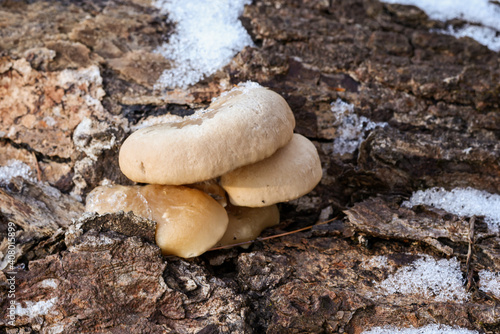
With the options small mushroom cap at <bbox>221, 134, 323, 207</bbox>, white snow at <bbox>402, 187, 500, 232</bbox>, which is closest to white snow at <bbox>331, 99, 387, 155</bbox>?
white snow at <bbox>402, 187, 500, 232</bbox>

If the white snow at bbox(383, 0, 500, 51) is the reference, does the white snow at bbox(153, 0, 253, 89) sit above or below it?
below

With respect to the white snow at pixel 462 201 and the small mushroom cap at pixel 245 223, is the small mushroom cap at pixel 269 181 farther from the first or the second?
the white snow at pixel 462 201

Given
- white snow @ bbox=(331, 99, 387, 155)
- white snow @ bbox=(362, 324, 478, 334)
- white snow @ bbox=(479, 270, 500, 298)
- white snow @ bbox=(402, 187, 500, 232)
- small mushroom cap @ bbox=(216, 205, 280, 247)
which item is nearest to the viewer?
white snow @ bbox=(362, 324, 478, 334)

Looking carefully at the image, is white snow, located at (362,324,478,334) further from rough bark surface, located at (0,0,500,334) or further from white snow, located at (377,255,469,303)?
white snow, located at (377,255,469,303)

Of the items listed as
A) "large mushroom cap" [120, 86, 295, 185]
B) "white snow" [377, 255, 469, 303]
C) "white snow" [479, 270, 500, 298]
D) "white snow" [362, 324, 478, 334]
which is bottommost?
"white snow" [362, 324, 478, 334]

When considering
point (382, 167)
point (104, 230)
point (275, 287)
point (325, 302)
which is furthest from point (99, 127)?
point (382, 167)

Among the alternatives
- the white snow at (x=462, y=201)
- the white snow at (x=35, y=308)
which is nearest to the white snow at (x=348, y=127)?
the white snow at (x=462, y=201)

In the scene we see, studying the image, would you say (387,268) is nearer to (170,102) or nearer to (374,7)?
(170,102)
